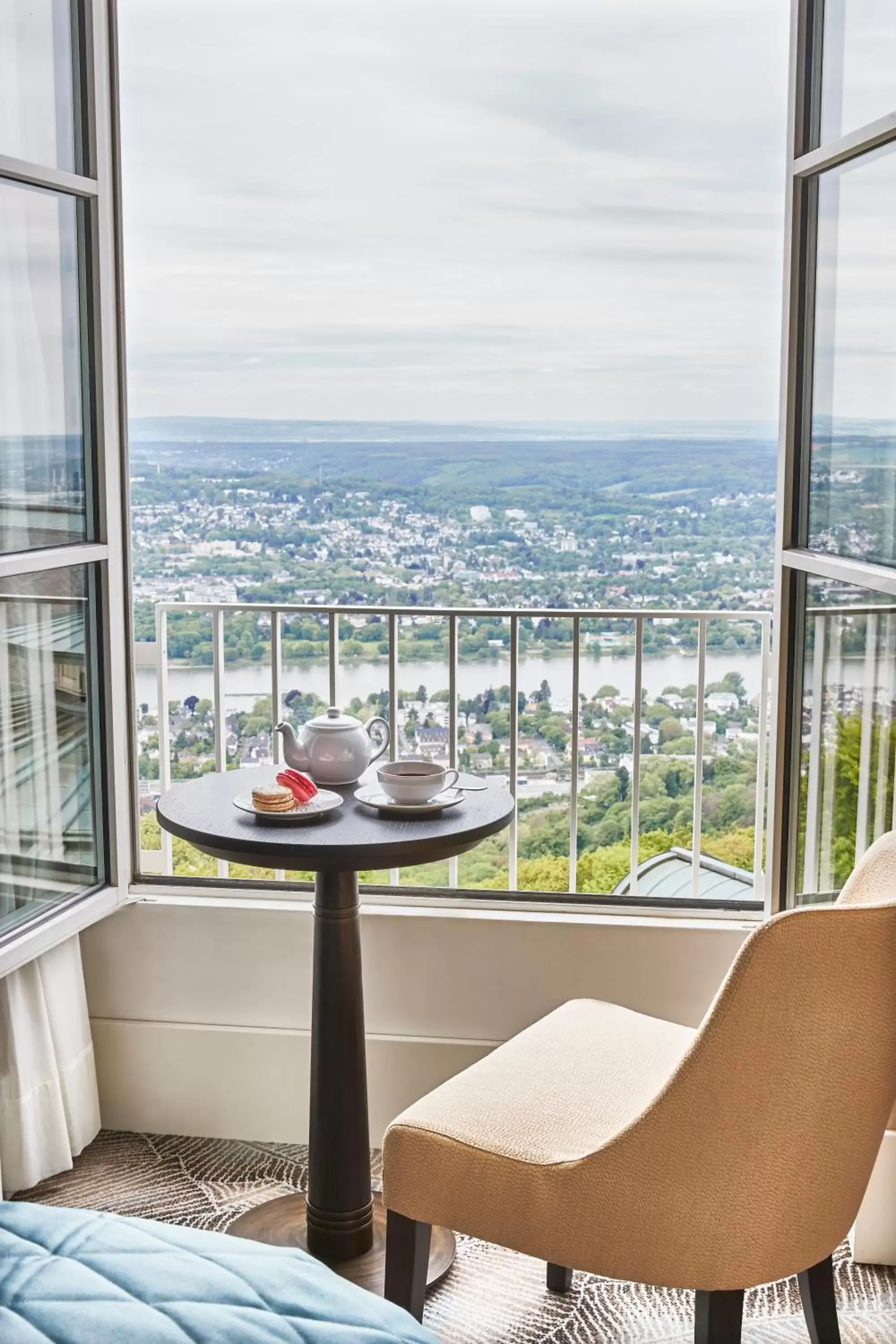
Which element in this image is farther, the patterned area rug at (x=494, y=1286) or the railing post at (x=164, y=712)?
the railing post at (x=164, y=712)

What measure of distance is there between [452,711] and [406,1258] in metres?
1.54

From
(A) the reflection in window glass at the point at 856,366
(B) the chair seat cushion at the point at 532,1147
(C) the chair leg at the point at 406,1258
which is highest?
(A) the reflection in window glass at the point at 856,366

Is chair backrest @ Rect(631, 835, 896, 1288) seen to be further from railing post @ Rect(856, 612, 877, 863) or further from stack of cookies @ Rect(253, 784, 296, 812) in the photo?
stack of cookies @ Rect(253, 784, 296, 812)

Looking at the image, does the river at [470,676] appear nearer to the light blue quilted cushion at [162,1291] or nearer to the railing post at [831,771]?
the railing post at [831,771]

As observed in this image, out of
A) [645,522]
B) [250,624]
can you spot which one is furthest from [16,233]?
[645,522]

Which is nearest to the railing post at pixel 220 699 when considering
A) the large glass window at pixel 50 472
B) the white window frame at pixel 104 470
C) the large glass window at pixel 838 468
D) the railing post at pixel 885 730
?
the white window frame at pixel 104 470

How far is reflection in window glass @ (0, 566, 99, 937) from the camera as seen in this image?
2.48m

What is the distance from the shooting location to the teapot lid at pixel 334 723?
98.9 inches

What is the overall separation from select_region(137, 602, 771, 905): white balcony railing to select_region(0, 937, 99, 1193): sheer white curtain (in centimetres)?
46

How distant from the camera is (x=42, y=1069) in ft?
8.93

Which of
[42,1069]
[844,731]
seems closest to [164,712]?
[42,1069]

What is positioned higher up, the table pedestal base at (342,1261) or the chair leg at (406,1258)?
the chair leg at (406,1258)

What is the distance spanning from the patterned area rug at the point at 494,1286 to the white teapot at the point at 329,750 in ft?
3.07

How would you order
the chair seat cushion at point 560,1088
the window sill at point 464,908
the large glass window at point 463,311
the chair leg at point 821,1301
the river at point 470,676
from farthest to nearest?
the large glass window at point 463,311
the river at point 470,676
the window sill at point 464,908
the chair leg at point 821,1301
the chair seat cushion at point 560,1088
